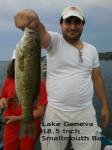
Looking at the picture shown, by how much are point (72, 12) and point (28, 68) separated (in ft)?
5.15

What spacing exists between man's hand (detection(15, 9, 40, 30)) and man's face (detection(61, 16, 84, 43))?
3.04ft

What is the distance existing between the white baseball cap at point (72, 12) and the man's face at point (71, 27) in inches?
1.8

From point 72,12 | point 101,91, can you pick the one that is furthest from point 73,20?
point 101,91

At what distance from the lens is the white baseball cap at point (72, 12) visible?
18.7 ft

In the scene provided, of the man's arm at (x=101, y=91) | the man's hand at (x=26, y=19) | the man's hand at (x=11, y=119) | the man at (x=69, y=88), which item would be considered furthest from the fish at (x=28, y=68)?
the man's arm at (x=101, y=91)

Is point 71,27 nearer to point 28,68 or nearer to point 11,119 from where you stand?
point 28,68

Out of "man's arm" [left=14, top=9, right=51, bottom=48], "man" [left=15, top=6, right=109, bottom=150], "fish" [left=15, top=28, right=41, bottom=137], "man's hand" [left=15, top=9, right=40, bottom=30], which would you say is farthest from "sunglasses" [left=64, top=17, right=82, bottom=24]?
"fish" [left=15, top=28, right=41, bottom=137]

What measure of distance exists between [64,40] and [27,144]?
1.78 m

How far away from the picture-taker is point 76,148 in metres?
5.96

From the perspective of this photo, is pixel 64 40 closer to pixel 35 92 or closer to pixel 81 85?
pixel 81 85

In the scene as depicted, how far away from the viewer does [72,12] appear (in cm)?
571

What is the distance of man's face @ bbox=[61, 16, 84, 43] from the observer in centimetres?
570

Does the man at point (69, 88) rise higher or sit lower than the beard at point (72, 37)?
lower

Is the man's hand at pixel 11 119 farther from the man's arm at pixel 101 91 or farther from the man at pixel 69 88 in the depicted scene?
the man's arm at pixel 101 91
